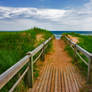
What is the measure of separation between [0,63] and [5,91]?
1074 mm

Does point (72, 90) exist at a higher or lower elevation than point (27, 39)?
lower

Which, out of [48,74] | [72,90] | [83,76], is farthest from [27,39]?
[72,90]

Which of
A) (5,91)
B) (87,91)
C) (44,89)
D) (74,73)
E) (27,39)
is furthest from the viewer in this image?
(27,39)

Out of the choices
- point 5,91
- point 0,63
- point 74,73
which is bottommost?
point 74,73

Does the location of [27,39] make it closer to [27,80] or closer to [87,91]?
[27,80]

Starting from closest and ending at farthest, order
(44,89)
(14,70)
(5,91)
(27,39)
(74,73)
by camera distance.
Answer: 1. (14,70)
2. (5,91)
3. (44,89)
4. (74,73)
5. (27,39)

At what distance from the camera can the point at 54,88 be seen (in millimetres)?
3818

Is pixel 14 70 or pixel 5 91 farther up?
pixel 14 70

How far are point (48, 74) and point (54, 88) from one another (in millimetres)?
1206

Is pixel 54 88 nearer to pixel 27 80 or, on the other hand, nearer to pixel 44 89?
pixel 44 89

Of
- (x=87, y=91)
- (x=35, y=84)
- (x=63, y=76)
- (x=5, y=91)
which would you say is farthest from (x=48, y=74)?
(x=5, y=91)

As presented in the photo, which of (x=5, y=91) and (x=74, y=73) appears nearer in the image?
(x=5, y=91)

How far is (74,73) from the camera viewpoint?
5.19 meters

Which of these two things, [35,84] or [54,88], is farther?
[35,84]
